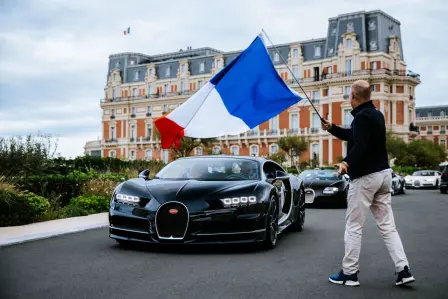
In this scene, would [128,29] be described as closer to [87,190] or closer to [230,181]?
[87,190]

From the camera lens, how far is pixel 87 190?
15766 millimetres

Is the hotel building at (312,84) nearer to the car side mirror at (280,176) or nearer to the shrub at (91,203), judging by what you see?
the shrub at (91,203)

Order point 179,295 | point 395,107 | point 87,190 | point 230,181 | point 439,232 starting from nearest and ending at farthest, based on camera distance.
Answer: point 179,295 → point 230,181 → point 439,232 → point 87,190 → point 395,107

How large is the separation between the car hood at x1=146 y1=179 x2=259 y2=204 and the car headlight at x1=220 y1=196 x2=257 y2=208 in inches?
2.8

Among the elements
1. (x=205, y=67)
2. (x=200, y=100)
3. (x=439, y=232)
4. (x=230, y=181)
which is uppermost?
(x=205, y=67)

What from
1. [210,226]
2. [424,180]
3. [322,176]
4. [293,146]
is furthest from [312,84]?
[210,226]

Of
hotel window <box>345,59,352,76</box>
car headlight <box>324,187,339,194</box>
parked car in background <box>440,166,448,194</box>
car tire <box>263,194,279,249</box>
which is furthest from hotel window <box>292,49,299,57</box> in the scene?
car tire <box>263,194,279,249</box>

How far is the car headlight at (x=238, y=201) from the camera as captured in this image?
7.57m

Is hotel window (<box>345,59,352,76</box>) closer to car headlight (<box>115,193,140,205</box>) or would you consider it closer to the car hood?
the car hood

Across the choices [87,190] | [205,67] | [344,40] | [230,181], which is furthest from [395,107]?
[230,181]

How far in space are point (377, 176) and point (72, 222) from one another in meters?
7.48

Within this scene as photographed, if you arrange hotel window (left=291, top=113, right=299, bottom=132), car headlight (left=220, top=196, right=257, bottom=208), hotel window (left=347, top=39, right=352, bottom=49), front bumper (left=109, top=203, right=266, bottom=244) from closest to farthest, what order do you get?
front bumper (left=109, top=203, right=266, bottom=244) < car headlight (left=220, top=196, right=257, bottom=208) < hotel window (left=347, top=39, right=352, bottom=49) < hotel window (left=291, top=113, right=299, bottom=132)

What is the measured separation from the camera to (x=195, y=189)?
7781 millimetres

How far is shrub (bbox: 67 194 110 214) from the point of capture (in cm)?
1437
